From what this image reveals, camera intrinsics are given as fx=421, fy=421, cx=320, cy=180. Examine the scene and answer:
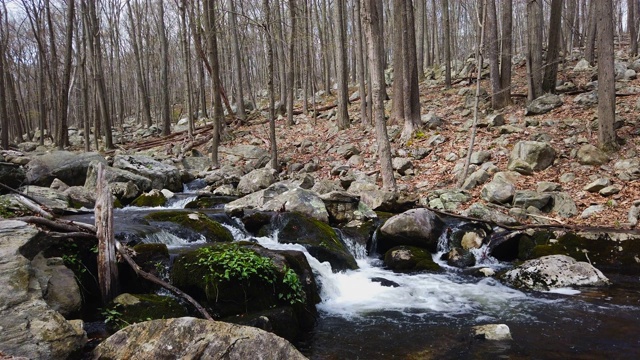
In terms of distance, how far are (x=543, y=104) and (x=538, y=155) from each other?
12.8ft

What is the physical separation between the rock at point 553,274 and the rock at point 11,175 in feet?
39.1

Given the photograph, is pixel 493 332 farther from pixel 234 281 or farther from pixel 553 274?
pixel 234 281

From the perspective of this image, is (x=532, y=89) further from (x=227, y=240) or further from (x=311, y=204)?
(x=227, y=240)

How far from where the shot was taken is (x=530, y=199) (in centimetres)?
969

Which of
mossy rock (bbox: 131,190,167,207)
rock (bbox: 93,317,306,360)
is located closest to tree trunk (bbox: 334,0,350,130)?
mossy rock (bbox: 131,190,167,207)

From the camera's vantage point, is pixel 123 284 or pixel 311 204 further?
pixel 311 204

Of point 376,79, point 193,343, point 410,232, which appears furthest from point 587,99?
point 193,343

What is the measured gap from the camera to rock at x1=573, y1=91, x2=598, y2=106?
13.4 meters

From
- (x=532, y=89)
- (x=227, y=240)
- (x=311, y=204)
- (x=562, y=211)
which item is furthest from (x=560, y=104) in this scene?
(x=227, y=240)

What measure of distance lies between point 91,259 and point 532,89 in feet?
49.0

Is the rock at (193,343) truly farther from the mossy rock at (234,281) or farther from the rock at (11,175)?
the rock at (11,175)

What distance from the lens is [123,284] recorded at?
548cm

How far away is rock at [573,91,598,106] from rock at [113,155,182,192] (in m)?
13.6

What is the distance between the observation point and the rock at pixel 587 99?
13.4m
